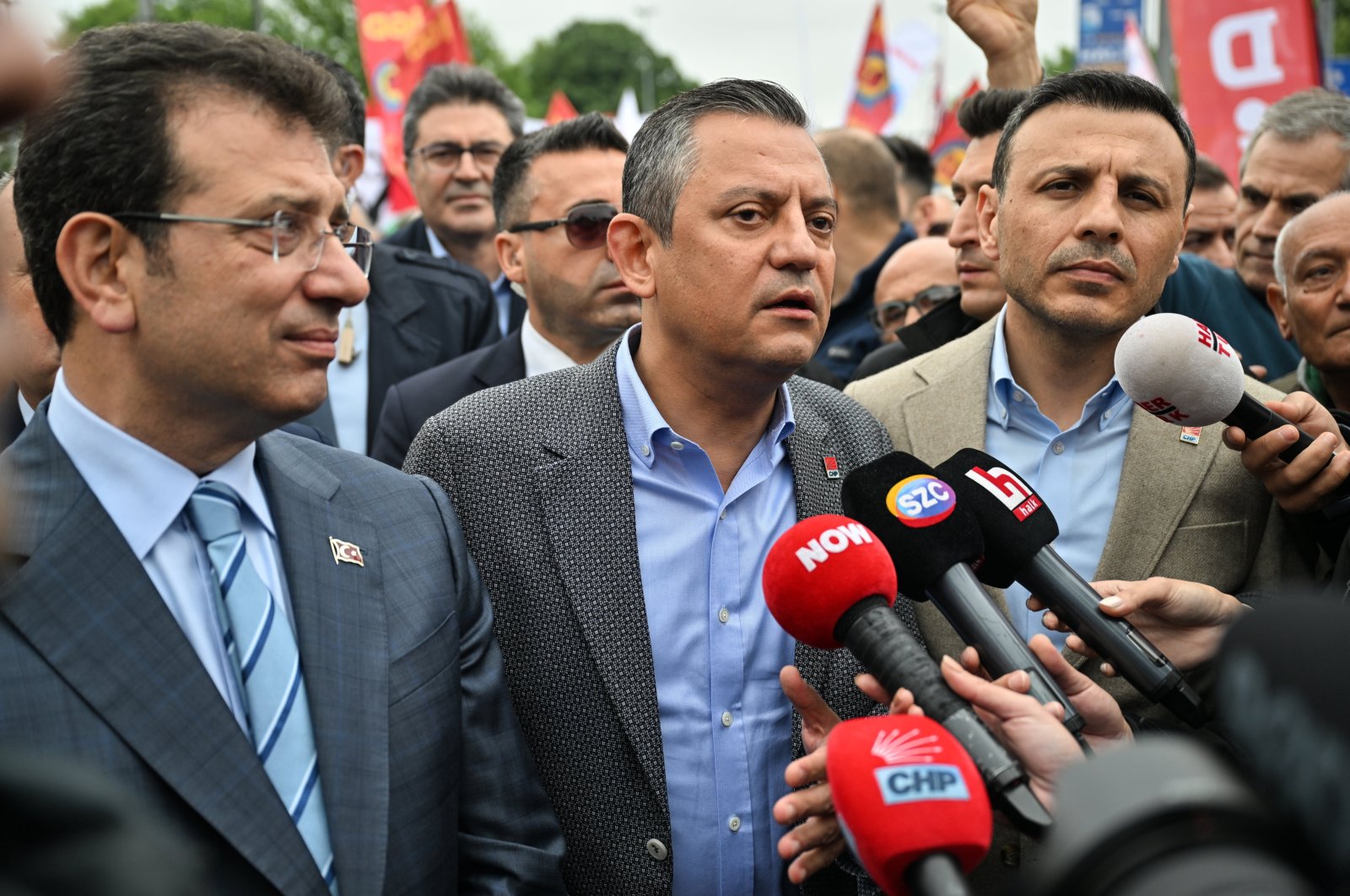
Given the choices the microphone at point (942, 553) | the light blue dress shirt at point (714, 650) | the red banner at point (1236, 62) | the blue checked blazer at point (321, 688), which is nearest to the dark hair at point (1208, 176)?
the red banner at point (1236, 62)

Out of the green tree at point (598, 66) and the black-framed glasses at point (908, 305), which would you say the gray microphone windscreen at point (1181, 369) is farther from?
the green tree at point (598, 66)

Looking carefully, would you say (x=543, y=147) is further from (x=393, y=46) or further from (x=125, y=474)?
(x=393, y=46)

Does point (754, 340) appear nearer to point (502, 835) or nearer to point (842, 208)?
point (502, 835)

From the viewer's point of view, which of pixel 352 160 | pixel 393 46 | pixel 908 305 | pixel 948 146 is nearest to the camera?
pixel 352 160

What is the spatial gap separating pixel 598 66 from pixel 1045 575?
82110mm

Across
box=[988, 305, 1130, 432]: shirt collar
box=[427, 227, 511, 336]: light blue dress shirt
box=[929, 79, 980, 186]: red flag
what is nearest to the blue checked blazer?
box=[988, 305, 1130, 432]: shirt collar

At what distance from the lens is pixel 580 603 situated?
9.08 ft

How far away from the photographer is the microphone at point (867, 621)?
5.68ft

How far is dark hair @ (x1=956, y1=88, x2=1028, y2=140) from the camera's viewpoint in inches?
171

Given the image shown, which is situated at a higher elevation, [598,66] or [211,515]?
[211,515]

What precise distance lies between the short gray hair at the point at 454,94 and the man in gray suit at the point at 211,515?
4.54 m

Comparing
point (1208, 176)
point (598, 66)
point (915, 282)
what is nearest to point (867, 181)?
point (915, 282)

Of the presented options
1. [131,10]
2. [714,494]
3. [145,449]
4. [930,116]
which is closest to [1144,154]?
[714,494]

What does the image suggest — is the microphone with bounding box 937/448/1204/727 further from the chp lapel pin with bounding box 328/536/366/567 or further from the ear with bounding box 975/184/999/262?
the ear with bounding box 975/184/999/262
